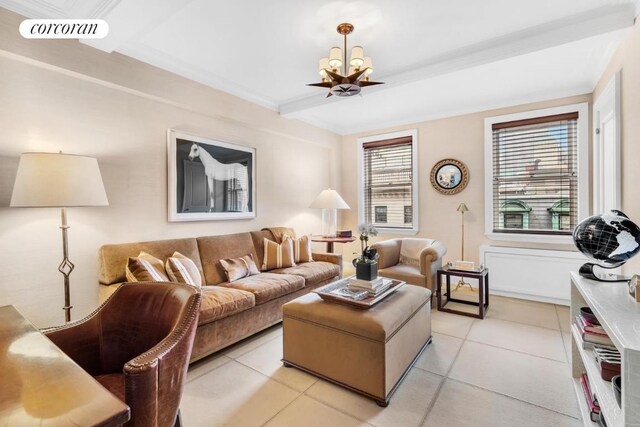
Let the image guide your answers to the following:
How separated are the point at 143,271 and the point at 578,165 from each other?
4904 mm

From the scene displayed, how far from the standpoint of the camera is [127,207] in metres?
2.85

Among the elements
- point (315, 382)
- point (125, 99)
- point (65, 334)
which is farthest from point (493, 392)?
point (125, 99)

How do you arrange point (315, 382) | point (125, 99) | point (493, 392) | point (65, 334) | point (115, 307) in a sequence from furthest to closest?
point (125, 99), point (315, 382), point (493, 392), point (115, 307), point (65, 334)

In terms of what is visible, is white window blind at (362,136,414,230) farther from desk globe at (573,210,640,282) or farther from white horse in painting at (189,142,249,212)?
desk globe at (573,210,640,282)

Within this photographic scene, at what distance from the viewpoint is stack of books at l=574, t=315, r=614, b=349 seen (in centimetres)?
165

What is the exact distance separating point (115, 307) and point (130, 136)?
1.94 metres

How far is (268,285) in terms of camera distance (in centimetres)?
297

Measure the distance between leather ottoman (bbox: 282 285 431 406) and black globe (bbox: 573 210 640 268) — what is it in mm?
1160

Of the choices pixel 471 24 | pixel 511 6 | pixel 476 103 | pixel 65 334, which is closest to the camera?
pixel 65 334

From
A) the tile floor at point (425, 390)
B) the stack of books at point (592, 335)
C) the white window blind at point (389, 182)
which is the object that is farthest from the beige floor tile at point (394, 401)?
the white window blind at point (389, 182)

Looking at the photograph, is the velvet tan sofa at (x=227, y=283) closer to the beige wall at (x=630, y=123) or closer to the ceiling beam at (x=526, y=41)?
the ceiling beam at (x=526, y=41)

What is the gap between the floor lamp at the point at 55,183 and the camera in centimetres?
193

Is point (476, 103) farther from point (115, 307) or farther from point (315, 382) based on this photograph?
point (115, 307)

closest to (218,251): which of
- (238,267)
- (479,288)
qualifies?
(238,267)
